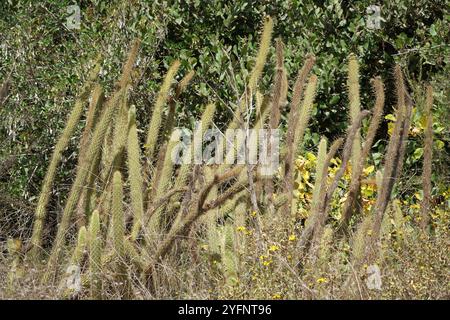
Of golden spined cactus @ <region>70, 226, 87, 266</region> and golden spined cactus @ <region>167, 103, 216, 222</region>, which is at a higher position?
golden spined cactus @ <region>167, 103, 216, 222</region>

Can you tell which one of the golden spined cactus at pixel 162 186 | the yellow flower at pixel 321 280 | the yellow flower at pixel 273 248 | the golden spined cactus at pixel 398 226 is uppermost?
the golden spined cactus at pixel 162 186

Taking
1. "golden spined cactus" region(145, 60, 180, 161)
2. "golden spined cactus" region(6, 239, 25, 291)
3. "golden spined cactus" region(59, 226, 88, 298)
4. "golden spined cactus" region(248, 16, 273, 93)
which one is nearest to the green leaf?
"golden spined cactus" region(248, 16, 273, 93)

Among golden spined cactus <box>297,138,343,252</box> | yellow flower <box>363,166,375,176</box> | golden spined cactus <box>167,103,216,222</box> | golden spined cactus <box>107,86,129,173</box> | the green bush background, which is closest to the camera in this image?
golden spined cactus <box>297,138,343,252</box>

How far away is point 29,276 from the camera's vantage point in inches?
148

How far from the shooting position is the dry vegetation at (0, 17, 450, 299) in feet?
12.0

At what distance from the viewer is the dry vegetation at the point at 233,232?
144 inches

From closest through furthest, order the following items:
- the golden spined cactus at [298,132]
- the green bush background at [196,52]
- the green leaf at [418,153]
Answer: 1. the golden spined cactus at [298,132]
2. the green leaf at [418,153]
3. the green bush background at [196,52]

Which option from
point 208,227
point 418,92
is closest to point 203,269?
point 208,227

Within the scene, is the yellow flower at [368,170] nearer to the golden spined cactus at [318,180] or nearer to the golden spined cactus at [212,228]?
the golden spined cactus at [318,180]

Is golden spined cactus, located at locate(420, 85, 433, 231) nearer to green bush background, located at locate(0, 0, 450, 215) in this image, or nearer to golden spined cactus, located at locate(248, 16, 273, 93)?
golden spined cactus, located at locate(248, 16, 273, 93)

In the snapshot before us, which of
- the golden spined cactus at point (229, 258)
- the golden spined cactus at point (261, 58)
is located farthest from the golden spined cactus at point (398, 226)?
the golden spined cactus at point (261, 58)

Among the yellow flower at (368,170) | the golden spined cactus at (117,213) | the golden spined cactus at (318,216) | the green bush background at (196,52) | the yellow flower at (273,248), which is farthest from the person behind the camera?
the green bush background at (196,52)

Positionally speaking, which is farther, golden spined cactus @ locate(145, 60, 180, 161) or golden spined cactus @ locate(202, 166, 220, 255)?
golden spined cactus @ locate(145, 60, 180, 161)
